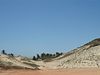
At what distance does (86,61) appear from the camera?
4369 cm

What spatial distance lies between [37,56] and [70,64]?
4482 centimetres

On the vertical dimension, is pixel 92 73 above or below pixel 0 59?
below

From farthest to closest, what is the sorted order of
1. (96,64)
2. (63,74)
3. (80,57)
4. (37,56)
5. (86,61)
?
(37,56) < (80,57) < (86,61) < (96,64) < (63,74)

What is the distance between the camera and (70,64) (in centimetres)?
4516

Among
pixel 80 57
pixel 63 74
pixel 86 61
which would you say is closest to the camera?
pixel 63 74

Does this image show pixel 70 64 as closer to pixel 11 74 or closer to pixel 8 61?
pixel 8 61

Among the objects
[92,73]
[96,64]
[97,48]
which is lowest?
[92,73]

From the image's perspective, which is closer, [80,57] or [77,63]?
[77,63]

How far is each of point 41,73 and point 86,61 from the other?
70.2 feet

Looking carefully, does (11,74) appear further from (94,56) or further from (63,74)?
(94,56)

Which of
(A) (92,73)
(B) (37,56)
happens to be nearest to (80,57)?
(A) (92,73)

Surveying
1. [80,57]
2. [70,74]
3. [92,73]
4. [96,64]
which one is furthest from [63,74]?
[80,57]

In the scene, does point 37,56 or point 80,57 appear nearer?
point 80,57

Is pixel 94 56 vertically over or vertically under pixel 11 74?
over
